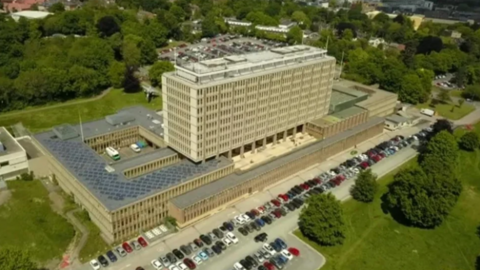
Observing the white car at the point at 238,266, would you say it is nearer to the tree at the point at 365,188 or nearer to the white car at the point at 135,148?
the tree at the point at 365,188

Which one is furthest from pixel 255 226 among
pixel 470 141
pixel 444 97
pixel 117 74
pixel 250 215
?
pixel 444 97

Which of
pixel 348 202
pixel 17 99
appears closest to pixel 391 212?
pixel 348 202

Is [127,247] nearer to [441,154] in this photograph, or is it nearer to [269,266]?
[269,266]

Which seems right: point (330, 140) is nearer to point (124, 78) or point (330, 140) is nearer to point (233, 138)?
point (233, 138)

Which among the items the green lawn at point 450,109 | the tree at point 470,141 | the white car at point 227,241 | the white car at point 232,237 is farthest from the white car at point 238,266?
the green lawn at point 450,109

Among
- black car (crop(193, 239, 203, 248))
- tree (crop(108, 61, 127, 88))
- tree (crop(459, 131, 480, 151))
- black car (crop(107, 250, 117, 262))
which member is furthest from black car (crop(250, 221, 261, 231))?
tree (crop(108, 61, 127, 88))

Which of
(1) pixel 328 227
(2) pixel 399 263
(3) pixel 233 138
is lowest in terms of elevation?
(2) pixel 399 263

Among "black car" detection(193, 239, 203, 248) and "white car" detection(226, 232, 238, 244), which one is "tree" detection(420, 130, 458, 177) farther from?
"black car" detection(193, 239, 203, 248)
